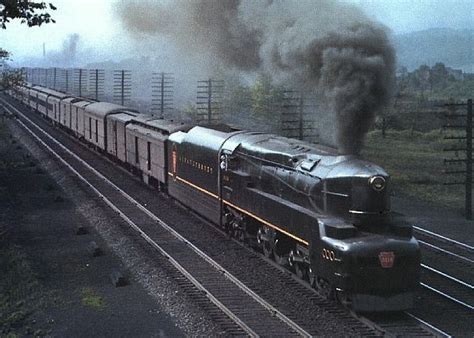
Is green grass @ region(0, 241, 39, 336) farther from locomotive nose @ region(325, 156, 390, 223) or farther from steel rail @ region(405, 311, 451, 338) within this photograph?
steel rail @ region(405, 311, 451, 338)

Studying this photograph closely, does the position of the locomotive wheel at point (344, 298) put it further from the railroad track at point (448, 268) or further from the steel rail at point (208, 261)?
the railroad track at point (448, 268)

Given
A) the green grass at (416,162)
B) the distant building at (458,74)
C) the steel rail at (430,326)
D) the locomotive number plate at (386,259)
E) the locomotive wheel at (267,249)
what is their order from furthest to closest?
the distant building at (458,74) → the green grass at (416,162) → the locomotive wheel at (267,249) → the locomotive number plate at (386,259) → the steel rail at (430,326)

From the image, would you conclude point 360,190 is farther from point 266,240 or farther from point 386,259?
point 266,240

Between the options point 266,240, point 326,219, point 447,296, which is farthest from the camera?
point 266,240

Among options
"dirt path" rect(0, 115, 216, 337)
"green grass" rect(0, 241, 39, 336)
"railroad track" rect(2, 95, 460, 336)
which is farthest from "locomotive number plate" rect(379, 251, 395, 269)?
"green grass" rect(0, 241, 39, 336)

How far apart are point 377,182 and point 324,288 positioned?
227 cm

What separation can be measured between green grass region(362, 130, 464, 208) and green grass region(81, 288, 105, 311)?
14.8m

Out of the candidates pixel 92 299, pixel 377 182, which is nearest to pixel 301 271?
pixel 377 182

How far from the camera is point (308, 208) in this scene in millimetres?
11836

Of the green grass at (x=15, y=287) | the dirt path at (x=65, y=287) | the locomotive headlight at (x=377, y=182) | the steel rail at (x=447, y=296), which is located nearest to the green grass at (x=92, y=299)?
the dirt path at (x=65, y=287)

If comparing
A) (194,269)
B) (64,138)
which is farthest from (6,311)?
(64,138)

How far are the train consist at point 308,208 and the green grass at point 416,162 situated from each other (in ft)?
32.9

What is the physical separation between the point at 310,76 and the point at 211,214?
6.01m

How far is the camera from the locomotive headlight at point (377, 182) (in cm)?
1055
